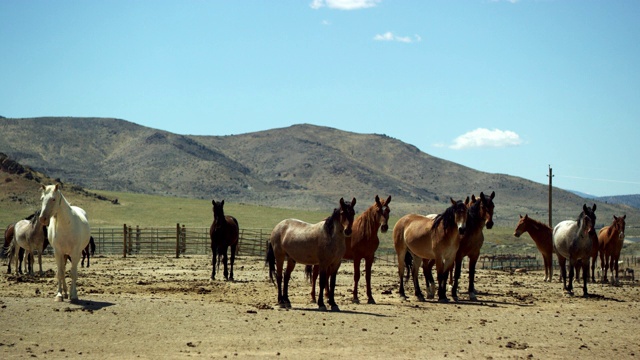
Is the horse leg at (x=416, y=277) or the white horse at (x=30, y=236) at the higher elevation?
the white horse at (x=30, y=236)

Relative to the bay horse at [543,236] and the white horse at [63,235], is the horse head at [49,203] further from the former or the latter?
the bay horse at [543,236]

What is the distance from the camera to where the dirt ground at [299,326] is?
34.8 feet

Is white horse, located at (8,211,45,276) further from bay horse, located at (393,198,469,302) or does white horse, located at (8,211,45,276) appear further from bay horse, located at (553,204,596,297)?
bay horse, located at (553,204,596,297)

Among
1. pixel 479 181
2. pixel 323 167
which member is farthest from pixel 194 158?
Result: pixel 479 181

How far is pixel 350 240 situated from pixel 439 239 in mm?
1975

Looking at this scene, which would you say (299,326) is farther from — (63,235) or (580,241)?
(580,241)

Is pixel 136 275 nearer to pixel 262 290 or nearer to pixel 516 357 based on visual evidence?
pixel 262 290

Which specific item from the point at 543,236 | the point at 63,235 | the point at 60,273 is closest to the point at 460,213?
the point at 63,235

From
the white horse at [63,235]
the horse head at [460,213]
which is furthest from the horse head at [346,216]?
the white horse at [63,235]

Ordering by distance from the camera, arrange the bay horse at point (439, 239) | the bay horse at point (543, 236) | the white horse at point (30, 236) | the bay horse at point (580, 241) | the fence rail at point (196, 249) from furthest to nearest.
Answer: the fence rail at point (196, 249)
the bay horse at point (543, 236)
the white horse at point (30, 236)
the bay horse at point (580, 241)
the bay horse at point (439, 239)

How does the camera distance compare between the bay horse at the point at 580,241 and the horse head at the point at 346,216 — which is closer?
the horse head at the point at 346,216

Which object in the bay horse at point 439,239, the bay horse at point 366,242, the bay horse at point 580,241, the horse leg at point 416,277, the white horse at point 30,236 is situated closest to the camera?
the bay horse at point 366,242

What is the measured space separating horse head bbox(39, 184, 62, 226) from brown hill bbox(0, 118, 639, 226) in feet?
332

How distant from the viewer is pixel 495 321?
13844 millimetres
